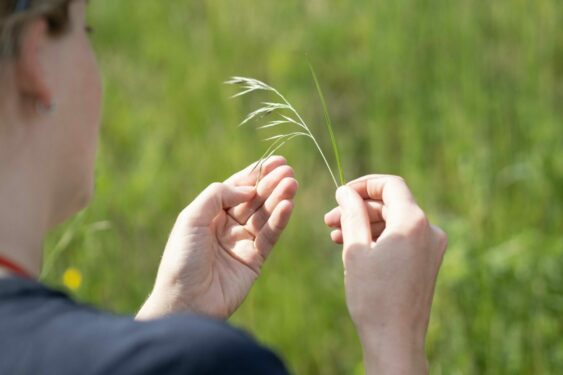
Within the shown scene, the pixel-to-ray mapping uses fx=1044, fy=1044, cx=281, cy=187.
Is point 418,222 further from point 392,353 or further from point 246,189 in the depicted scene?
point 246,189

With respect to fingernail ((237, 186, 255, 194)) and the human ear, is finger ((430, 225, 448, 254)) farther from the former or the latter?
the human ear

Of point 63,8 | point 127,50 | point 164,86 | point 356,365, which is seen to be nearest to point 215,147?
point 164,86

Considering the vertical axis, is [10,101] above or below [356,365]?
above

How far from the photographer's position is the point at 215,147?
3746 mm

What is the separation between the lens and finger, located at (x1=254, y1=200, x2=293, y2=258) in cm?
177

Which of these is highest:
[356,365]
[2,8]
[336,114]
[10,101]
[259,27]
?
[2,8]

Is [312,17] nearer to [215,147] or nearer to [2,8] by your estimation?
[215,147]

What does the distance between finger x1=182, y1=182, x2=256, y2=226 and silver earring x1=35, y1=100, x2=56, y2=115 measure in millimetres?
561

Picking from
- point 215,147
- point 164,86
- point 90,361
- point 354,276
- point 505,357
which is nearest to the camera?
point 90,361

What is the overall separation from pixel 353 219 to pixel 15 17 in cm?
64

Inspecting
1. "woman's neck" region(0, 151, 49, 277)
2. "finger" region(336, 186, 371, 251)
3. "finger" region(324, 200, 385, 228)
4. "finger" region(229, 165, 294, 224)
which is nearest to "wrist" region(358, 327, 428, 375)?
"finger" region(336, 186, 371, 251)

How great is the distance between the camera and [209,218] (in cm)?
176

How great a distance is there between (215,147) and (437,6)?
1.06m

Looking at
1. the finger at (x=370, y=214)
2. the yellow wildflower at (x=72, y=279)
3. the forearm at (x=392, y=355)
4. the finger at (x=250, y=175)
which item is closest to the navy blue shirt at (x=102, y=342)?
the forearm at (x=392, y=355)
